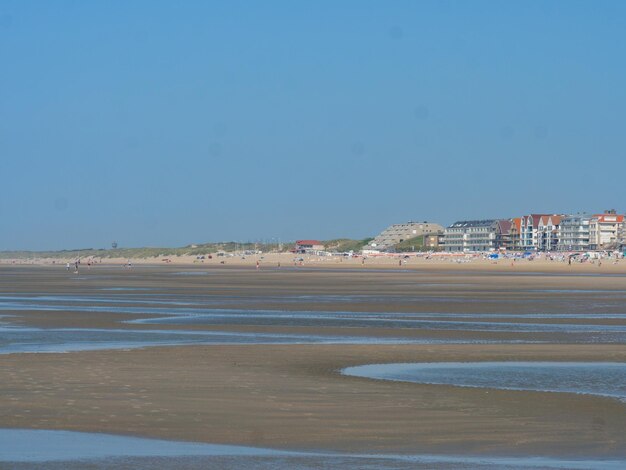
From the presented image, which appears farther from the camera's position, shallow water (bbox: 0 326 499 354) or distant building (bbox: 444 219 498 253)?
distant building (bbox: 444 219 498 253)

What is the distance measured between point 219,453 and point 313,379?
558 cm

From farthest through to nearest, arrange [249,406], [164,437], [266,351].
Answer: [266,351], [249,406], [164,437]

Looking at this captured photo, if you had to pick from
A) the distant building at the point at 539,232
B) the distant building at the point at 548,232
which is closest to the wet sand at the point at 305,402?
the distant building at the point at 548,232

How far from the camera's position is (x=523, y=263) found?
4476 inches

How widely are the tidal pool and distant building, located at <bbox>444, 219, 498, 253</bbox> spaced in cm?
17189

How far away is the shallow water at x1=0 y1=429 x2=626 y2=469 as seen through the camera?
9.38 m

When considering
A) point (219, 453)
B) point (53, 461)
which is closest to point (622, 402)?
point (219, 453)

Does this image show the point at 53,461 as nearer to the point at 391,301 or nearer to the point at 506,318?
the point at 506,318

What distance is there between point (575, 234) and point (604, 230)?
16.3 feet

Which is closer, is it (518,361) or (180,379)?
(180,379)

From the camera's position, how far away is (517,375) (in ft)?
53.0

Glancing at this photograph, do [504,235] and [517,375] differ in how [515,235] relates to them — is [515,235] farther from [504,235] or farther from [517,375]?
[517,375]

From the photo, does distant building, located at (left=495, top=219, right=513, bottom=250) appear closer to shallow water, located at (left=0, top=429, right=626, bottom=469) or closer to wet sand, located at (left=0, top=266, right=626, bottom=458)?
wet sand, located at (left=0, top=266, right=626, bottom=458)

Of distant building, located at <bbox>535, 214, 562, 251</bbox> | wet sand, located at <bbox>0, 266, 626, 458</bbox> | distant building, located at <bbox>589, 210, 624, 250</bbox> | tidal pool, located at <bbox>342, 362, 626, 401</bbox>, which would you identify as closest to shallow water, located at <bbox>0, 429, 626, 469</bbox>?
wet sand, located at <bbox>0, 266, 626, 458</bbox>
